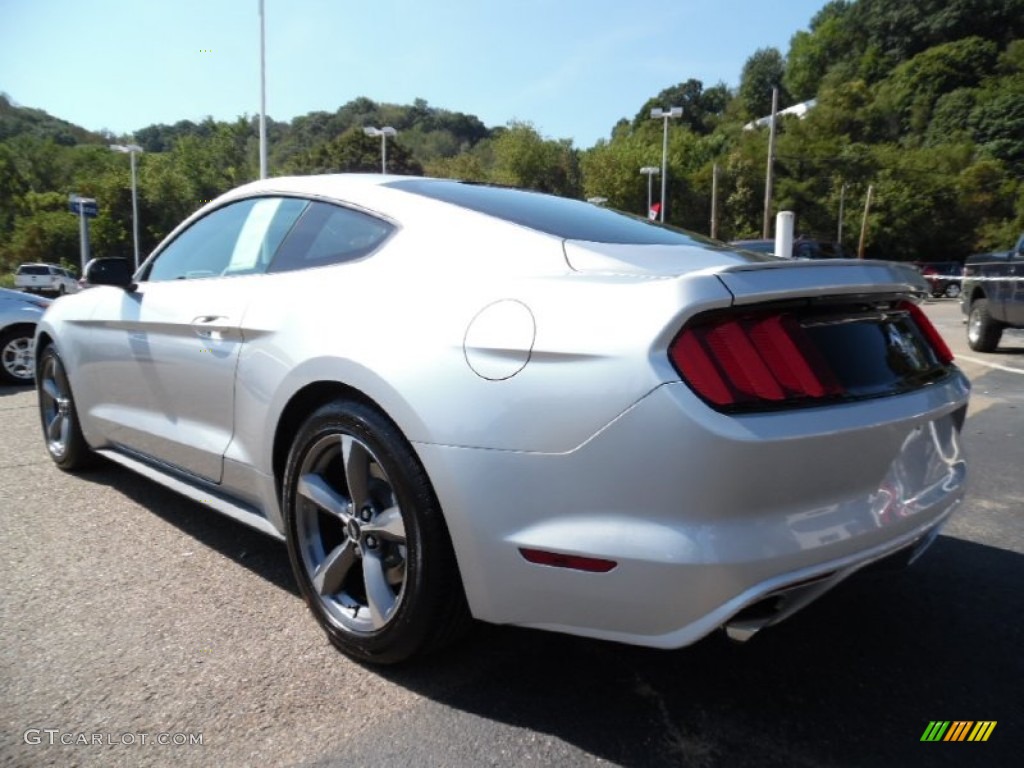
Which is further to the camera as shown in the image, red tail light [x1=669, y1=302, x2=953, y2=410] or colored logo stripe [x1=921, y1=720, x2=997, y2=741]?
colored logo stripe [x1=921, y1=720, x2=997, y2=741]

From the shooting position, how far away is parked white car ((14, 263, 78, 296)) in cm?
3344

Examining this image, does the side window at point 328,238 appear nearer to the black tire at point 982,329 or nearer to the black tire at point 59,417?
the black tire at point 59,417

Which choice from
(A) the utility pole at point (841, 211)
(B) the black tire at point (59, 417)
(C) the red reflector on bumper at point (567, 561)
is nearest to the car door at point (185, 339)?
(B) the black tire at point (59, 417)

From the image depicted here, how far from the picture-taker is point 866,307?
2129 mm

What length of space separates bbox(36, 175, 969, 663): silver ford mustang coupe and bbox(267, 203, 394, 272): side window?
11 mm

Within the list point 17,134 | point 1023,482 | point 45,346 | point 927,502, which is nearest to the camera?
point 927,502

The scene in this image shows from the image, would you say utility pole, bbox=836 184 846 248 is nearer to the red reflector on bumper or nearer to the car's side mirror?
the car's side mirror

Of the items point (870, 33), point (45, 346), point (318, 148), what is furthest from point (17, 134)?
point (870, 33)

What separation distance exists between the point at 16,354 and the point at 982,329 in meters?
12.1

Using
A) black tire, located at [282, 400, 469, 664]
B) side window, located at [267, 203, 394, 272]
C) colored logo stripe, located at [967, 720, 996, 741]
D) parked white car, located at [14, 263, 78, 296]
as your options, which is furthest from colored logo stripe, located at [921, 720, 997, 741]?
parked white car, located at [14, 263, 78, 296]

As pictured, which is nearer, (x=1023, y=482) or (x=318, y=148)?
(x=1023, y=482)

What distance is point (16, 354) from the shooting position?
768 centimetres

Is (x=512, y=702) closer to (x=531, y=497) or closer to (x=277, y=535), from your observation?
(x=531, y=497)

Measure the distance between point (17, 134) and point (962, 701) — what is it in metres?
85.5
